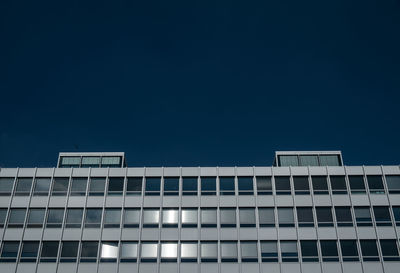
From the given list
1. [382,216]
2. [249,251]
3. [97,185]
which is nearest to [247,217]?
[249,251]

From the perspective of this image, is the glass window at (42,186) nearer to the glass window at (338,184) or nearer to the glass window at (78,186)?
the glass window at (78,186)

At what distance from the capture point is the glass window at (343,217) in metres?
35.6

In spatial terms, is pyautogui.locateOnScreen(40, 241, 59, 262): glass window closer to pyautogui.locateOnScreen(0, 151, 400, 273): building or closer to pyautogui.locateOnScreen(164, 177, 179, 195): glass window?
pyautogui.locateOnScreen(0, 151, 400, 273): building

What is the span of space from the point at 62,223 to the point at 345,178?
89.0ft

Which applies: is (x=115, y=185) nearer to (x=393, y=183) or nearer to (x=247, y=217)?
(x=247, y=217)

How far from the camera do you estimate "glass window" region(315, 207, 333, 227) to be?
35625 millimetres

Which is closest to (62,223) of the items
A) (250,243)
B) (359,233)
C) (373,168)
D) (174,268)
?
(174,268)

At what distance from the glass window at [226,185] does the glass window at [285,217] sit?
4827mm

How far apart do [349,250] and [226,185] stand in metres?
12.4

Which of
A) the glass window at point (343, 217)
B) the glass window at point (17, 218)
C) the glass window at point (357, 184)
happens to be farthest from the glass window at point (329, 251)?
the glass window at point (17, 218)

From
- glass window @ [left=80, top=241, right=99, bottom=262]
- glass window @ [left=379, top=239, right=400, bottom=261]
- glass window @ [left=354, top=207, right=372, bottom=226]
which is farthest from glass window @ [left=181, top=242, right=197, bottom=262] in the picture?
glass window @ [left=379, top=239, right=400, bottom=261]

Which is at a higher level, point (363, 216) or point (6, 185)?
point (6, 185)

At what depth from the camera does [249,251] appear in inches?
1363

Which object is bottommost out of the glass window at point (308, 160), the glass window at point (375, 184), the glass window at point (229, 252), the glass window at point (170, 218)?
the glass window at point (229, 252)
